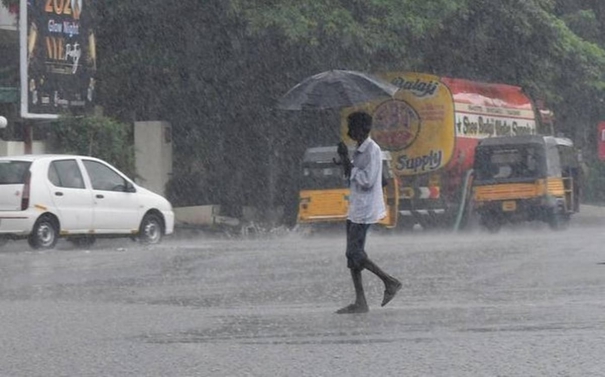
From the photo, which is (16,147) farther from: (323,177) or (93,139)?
(323,177)

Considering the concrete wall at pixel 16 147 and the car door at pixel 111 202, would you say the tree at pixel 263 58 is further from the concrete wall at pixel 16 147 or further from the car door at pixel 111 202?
the car door at pixel 111 202

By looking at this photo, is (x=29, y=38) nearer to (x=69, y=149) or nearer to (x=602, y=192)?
(x=69, y=149)

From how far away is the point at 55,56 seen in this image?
2516 centimetres

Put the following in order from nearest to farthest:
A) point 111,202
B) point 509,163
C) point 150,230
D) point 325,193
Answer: point 111,202 < point 150,230 < point 325,193 < point 509,163

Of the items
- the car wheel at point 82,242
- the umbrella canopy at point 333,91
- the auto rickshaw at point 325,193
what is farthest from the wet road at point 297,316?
the auto rickshaw at point 325,193

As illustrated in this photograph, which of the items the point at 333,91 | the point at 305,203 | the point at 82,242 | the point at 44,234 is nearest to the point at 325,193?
the point at 305,203

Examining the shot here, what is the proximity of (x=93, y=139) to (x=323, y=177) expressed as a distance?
4.75 metres

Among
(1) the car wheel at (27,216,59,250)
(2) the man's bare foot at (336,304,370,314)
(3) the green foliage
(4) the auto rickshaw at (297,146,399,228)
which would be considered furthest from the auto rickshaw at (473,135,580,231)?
(2) the man's bare foot at (336,304,370,314)

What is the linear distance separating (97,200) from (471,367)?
13577 millimetres

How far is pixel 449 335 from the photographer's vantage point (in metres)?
10.0

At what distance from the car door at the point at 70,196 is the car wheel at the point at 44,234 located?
0.17 meters

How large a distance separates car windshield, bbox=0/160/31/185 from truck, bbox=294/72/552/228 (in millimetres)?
10417

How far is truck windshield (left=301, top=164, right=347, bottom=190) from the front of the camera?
27.6 metres

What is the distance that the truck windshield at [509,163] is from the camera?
2920cm
